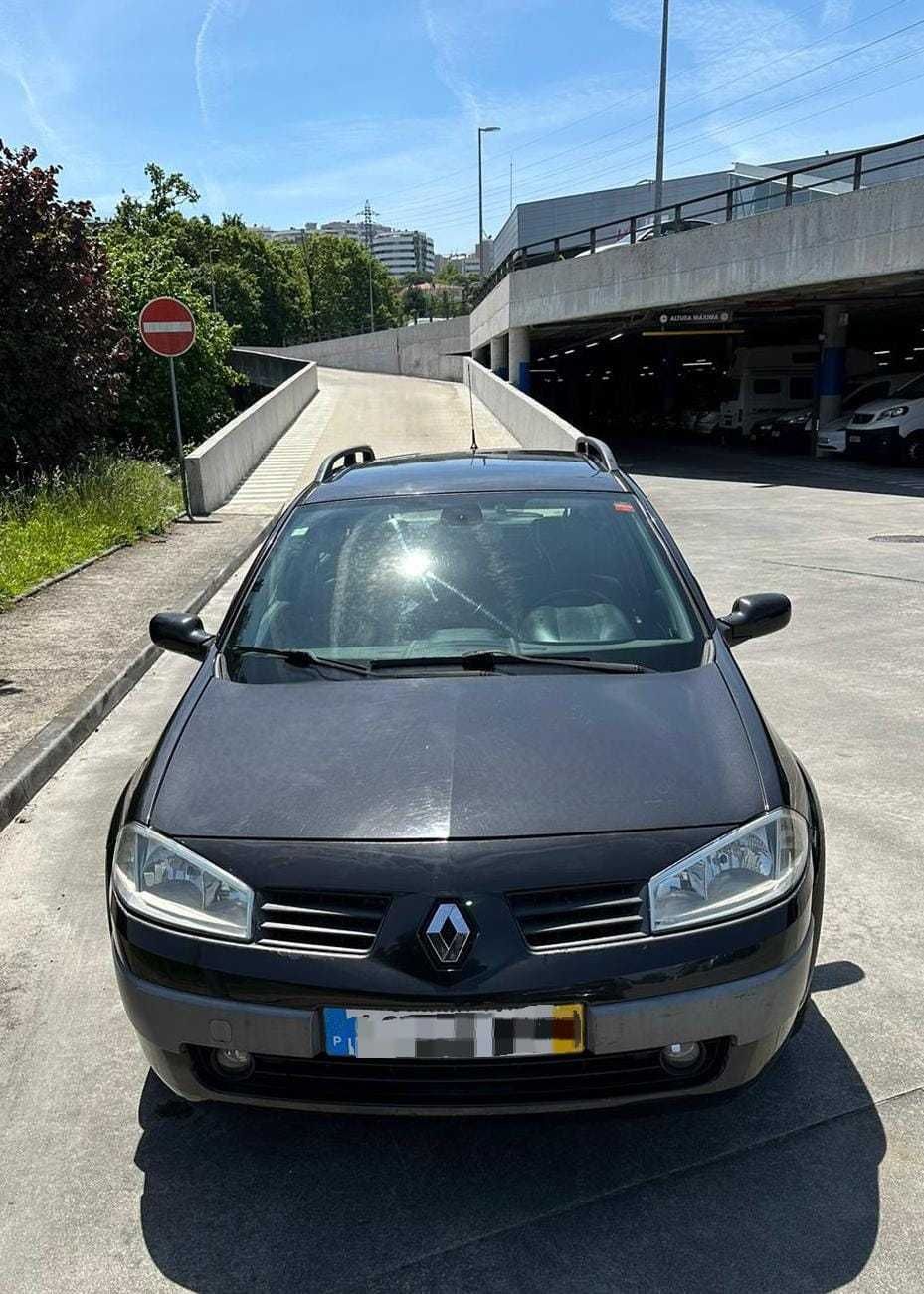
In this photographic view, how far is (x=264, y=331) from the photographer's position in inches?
3937

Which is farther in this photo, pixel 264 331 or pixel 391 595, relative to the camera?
pixel 264 331

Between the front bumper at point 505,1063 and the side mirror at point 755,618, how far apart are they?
1.52m

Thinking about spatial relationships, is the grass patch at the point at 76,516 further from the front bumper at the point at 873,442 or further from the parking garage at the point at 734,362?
the parking garage at the point at 734,362

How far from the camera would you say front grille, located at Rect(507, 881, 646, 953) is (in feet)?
7.86

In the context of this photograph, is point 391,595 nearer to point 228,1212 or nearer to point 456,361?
point 228,1212

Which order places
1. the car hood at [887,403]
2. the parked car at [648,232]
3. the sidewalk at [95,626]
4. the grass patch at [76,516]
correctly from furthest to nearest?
the parked car at [648,232] → the car hood at [887,403] → the grass patch at [76,516] → the sidewalk at [95,626]

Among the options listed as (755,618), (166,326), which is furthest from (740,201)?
(755,618)

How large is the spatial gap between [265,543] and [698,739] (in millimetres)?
1936

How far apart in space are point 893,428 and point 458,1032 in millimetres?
24479

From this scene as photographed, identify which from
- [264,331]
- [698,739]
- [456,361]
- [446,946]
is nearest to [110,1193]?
[446,946]

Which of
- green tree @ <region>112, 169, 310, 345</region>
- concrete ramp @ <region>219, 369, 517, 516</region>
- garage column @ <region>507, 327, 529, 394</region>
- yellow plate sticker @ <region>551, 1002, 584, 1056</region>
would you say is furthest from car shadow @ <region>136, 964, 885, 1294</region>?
green tree @ <region>112, 169, 310, 345</region>

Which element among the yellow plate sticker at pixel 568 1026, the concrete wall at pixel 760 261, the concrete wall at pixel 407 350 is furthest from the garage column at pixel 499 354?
the yellow plate sticker at pixel 568 1026

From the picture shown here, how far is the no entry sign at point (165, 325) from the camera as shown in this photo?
50.8 ft

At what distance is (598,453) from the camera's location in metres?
4.96
